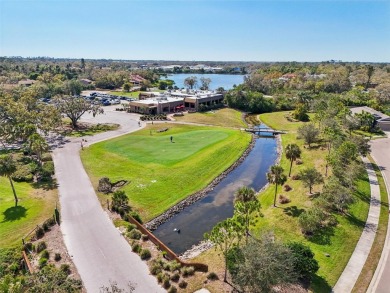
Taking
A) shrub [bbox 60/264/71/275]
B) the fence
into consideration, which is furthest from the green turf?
shrub [bbox 60/264/71/275]

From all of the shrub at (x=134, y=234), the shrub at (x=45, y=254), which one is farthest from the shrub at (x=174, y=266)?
the shrub at (x=45, y=254)

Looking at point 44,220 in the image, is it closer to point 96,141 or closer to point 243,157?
point 96,141

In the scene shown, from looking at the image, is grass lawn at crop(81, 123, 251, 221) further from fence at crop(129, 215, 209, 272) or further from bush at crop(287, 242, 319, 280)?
bush at crop(287, 242, 319, 280)

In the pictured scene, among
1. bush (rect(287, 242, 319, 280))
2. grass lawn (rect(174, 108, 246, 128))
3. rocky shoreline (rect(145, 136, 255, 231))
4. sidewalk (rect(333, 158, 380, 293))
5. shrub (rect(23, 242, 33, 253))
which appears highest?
bush (rect(287, 242, 319, 280))

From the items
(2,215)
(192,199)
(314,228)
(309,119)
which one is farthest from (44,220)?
(309,119)

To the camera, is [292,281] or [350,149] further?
[350,149]

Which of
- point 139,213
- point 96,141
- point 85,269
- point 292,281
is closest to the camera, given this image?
point 292,281
